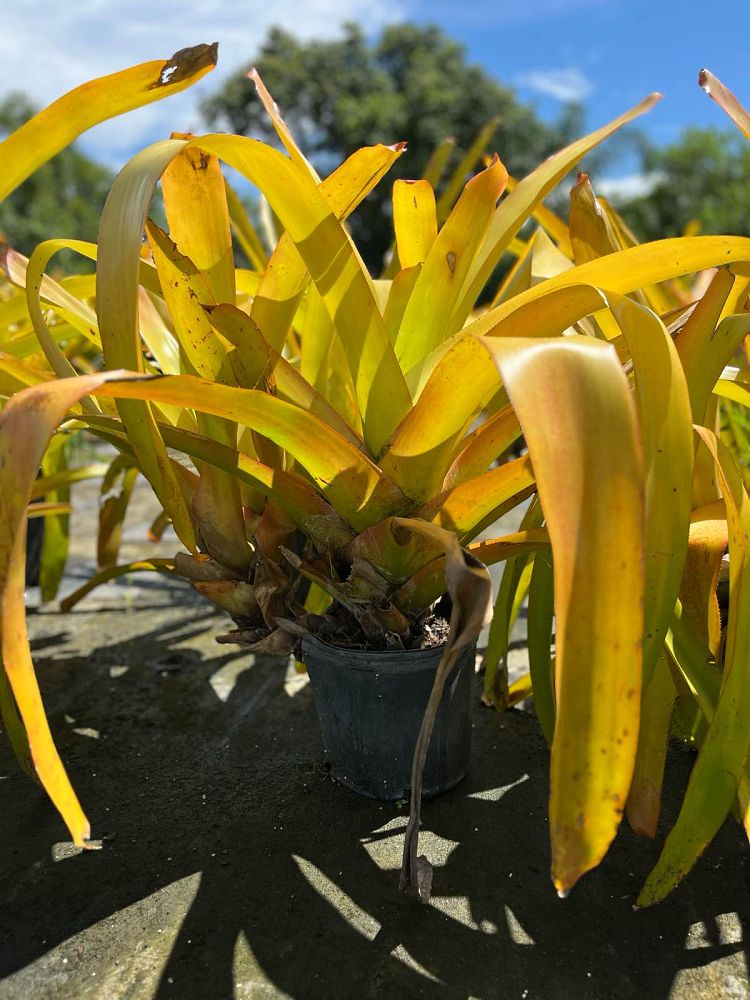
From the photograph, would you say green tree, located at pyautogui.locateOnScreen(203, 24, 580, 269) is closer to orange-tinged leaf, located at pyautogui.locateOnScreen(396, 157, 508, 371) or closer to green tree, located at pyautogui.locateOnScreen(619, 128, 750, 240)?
green tree, located at pyautogui.locateOnScreen(619, 128, 750, 240)

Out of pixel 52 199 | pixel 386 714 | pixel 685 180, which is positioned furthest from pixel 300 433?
pixel 52 199

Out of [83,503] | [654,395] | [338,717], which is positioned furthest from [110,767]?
[83,503]

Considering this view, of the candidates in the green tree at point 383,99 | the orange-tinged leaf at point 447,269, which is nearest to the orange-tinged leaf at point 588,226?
the orange-tinged leaf at point 447,269

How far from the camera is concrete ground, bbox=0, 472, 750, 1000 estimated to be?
62 centimetres

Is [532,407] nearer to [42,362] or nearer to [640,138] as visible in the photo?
[42,362]

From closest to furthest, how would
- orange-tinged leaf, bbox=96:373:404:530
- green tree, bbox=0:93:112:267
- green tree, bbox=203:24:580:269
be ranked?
1. orange-tinged leaf, bbox=96:373:404:530
2. green tree, bbox=203:24:580:269
3. green tree, bbox=0:93:112:267

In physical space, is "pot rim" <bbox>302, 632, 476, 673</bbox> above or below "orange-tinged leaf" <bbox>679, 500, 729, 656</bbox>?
below

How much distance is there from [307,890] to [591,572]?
0.45 meters

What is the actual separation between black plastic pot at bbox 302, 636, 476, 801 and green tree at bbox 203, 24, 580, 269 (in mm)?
16426

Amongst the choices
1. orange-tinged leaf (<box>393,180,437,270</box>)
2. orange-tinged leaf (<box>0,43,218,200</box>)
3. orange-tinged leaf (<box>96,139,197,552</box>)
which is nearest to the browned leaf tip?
orange-tinged leaf (<box>0,43,218,200</box>)

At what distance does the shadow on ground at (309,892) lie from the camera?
24.3 inches

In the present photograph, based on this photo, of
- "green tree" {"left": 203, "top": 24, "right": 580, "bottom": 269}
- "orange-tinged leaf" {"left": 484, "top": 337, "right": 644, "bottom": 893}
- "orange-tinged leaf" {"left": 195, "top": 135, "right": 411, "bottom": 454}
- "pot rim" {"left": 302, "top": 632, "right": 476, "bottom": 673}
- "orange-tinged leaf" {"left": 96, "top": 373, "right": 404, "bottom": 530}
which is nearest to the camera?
"orange-tinged leaf" {"left": 484, "top": 337, "right": 644, "bottom": 893}

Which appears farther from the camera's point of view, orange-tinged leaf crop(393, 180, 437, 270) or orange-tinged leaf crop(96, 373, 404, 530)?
orange-tinged leaf crop(393, 180, 437, 270)

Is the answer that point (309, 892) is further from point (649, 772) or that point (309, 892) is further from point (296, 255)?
point (296, 255)
